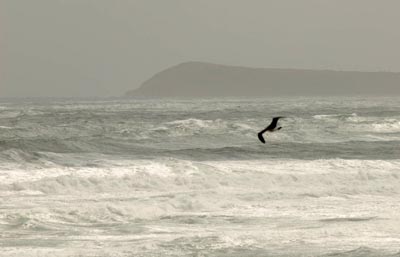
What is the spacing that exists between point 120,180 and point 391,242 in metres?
10.0

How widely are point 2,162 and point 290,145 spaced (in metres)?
13.2

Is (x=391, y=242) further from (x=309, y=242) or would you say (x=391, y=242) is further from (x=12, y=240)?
(x=12, y=240)

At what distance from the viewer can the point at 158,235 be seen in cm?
1317

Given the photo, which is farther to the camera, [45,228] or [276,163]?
[276,163]

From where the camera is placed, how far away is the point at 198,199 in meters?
17.6

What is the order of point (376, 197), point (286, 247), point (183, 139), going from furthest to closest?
point (183, 139), point (376, 197), point (286, 247)

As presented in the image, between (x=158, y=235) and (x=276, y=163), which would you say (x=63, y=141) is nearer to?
(x=276, y=163)

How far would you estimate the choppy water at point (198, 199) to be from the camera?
1234cm

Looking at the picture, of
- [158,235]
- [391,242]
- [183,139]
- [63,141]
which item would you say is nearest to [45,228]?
[158,235]

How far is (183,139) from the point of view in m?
38.7

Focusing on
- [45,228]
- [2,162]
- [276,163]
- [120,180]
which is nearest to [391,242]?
[45,228]

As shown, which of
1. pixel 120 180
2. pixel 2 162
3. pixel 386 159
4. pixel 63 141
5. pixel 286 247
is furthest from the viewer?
pixel 63 141

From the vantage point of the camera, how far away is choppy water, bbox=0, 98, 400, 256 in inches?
486

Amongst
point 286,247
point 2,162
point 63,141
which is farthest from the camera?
point 63,141
